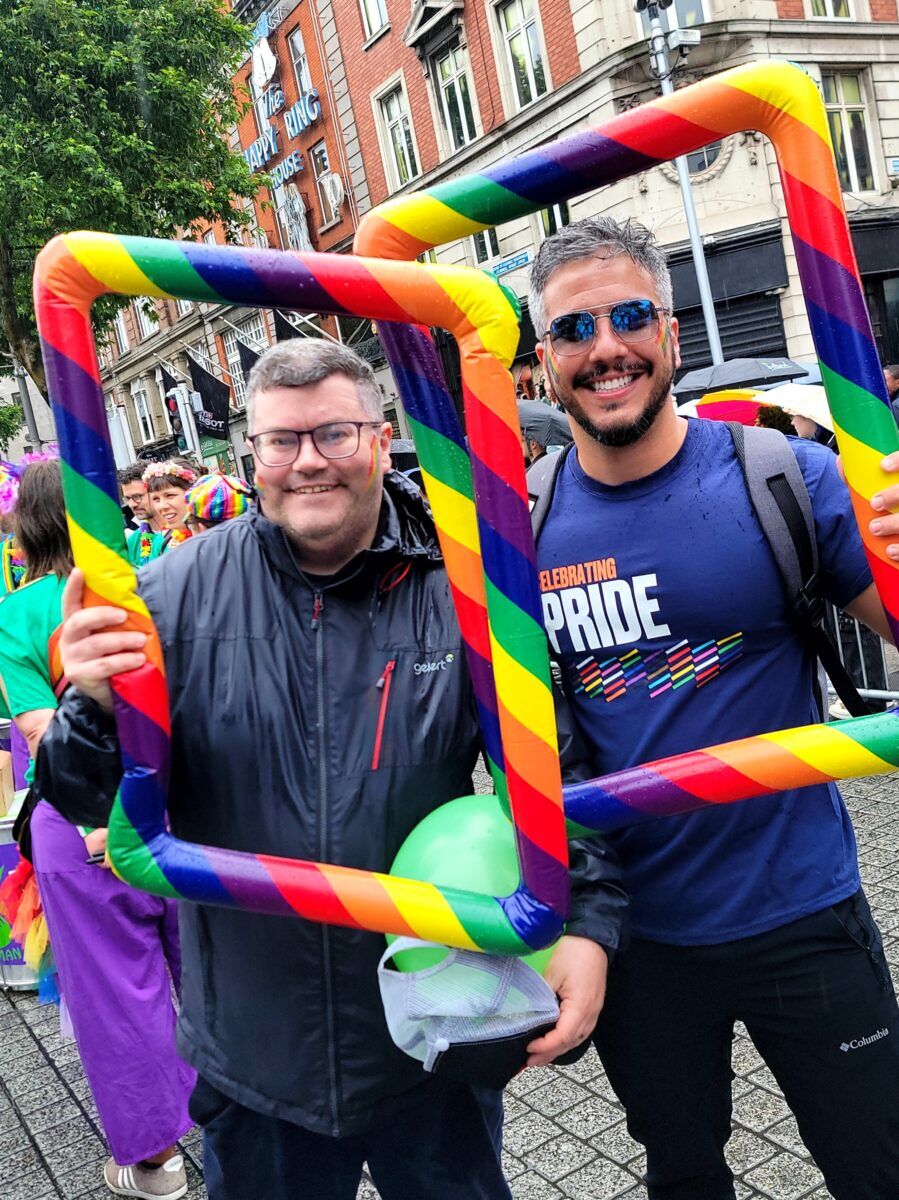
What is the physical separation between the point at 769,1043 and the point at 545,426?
4.96 meters

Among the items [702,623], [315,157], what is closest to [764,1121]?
[702,623]

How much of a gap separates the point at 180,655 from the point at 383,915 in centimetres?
65

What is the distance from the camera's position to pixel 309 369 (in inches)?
62.6

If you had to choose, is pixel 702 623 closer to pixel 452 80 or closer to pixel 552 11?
pixel 552 11

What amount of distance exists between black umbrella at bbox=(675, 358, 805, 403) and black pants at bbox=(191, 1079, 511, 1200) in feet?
24.9

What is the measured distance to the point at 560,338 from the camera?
1.68 meters

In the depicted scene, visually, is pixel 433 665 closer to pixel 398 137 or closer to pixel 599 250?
pixel 599 250

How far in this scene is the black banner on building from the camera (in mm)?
11859

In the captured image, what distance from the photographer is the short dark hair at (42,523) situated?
279 cm

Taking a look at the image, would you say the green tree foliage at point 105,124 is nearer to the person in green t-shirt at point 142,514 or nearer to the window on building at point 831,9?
the person in green t-shirt at point 142,514

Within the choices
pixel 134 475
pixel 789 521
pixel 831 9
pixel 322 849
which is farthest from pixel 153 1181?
pixel 831 9

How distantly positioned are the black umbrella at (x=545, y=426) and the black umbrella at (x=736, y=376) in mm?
2521

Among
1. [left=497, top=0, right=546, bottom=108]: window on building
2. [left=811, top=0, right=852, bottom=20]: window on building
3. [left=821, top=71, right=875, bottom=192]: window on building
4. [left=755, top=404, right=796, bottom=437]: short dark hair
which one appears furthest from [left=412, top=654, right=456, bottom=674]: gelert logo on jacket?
[left=811, top=0, right=852, bottom=20]: window on building

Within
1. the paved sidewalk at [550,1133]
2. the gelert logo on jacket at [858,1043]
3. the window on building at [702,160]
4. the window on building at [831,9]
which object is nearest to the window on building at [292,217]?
the window on building at [702,160]
